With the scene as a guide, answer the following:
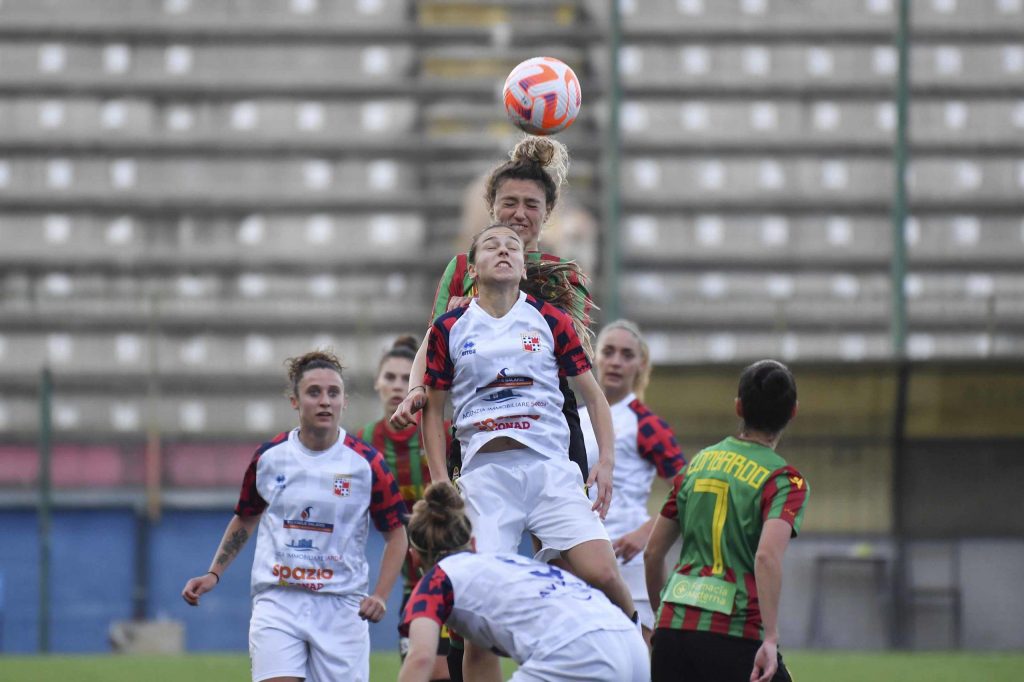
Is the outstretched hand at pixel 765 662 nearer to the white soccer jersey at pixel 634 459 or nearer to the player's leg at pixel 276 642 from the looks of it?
the player's leg at pixel 276 642

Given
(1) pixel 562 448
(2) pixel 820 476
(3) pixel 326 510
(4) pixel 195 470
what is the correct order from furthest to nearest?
(4) pixel 195 470 < (2) pixel 820 476 < (3) pixel 326 510 < (1) pixel 562 448

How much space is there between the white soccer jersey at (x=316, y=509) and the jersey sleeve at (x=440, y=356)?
871 mm

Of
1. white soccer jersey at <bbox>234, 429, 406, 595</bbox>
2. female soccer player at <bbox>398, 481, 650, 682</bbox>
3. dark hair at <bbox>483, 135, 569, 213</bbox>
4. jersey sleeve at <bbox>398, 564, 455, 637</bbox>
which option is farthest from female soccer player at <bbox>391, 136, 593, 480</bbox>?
jersey sleeve at <bbox>398, 564, 455, 637</bbox>

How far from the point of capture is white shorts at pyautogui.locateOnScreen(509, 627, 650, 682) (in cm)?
431

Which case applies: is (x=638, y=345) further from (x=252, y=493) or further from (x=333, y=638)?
(x=333, y=638)

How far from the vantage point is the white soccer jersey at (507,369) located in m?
5.21

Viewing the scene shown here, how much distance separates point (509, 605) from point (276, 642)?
1.70m

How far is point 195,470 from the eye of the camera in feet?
50.1

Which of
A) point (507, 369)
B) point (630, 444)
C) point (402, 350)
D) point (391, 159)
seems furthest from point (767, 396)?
point (391, 159)

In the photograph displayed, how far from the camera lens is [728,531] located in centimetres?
477

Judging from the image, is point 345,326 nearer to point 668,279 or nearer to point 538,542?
point 668,279

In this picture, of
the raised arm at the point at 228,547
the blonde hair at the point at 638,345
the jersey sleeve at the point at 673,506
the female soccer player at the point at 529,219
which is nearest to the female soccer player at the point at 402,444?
the blonde hair at the point at 638,345

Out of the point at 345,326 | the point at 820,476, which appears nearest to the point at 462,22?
the point at 345,326

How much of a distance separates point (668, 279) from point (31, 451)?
7599 millimetres
